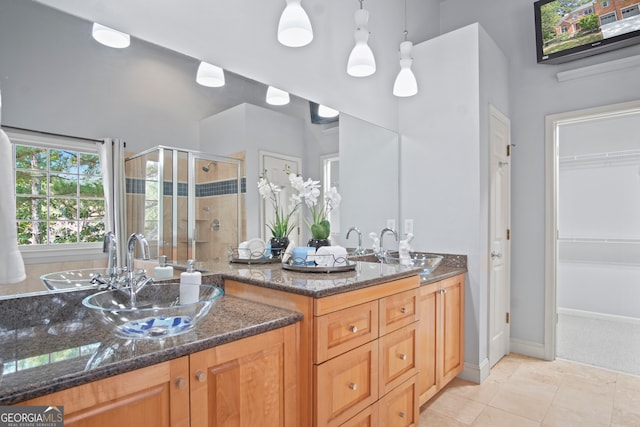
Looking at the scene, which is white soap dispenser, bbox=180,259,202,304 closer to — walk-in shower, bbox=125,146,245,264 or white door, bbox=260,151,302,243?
walk-in shower, bbox=125,146,245,264

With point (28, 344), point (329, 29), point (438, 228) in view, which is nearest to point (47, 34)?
point (28, 344)

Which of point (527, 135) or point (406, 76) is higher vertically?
point (406, 76)

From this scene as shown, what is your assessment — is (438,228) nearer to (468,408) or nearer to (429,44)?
(468,408)

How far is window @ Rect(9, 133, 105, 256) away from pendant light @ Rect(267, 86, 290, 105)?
1011 millimetres

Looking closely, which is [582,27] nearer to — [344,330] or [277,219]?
[277,219]

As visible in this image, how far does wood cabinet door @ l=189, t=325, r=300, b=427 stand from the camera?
1068 mm

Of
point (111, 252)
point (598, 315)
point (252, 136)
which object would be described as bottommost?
point (598, 315)

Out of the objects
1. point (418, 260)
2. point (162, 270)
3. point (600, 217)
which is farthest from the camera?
point (600, 217)

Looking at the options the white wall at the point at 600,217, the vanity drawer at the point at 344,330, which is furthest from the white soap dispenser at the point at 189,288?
the white wall at the point at 600,217

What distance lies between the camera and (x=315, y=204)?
2.32 m

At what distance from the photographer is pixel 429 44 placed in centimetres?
297

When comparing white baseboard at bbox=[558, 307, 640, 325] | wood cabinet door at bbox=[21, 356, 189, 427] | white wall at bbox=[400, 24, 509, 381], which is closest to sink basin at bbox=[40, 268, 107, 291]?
wood cabinet door at bbox=[21, 356, 189, 427]

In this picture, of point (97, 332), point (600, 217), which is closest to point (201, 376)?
point (97, 332)

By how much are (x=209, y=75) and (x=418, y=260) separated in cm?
185
